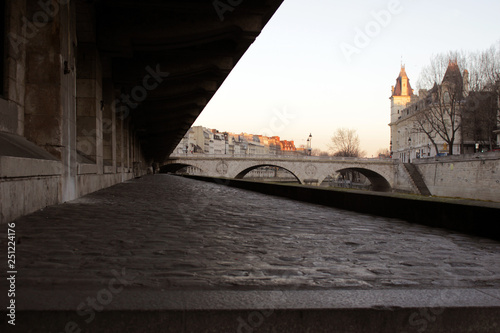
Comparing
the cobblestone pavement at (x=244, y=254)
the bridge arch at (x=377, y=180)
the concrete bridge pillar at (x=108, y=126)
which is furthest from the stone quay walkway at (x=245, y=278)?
the bridge arch at (x=377, y=180)

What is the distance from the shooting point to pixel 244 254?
371cm

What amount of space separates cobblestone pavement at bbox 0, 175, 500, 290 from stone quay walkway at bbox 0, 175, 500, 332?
12 millimetres

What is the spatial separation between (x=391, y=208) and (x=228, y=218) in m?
2.77

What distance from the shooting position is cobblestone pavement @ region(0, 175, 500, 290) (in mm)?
2816

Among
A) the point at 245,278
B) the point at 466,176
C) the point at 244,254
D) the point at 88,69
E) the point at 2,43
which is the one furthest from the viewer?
the point at 466,176

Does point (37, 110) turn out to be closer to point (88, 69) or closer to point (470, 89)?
point (88, 69)

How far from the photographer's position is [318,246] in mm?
4211

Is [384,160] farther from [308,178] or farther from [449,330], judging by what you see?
[449,330]

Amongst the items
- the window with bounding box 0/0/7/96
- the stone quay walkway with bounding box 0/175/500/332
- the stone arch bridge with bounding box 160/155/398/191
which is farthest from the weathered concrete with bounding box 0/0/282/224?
the stone arch bridge with bounding box 160/155/398/191

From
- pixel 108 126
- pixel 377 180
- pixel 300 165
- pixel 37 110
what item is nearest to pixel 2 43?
pixel 37 110

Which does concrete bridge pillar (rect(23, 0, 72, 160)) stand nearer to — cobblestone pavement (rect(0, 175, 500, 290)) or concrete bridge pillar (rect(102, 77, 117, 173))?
cobblestone pavement (rect(0, 175, 500, 290))

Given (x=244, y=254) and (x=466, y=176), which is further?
(x=466, y=176)

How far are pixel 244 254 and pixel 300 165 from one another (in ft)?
203

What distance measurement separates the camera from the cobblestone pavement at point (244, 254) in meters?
2.82
